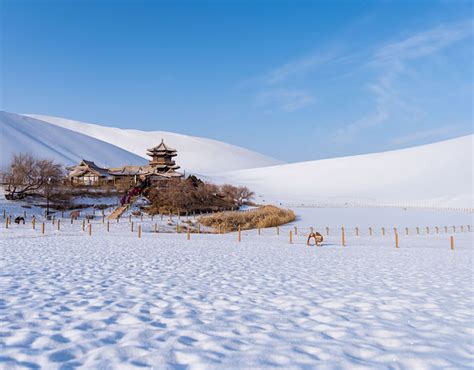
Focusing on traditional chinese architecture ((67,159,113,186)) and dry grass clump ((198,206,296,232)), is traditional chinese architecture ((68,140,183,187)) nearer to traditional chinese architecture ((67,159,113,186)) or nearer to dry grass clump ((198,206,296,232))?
traditional chinese architecture ((67,159,113,186))

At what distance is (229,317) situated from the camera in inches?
235

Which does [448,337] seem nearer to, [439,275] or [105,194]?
[439,275]

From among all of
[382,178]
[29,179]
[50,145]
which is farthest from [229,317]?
[50,145]

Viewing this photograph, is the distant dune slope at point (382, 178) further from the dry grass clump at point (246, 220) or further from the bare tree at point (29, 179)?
the bare tree at point (29, 179)

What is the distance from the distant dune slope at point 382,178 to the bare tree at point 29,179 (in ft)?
157

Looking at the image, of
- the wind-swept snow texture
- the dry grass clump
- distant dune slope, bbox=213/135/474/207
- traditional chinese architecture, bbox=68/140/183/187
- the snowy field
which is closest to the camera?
the snowy field

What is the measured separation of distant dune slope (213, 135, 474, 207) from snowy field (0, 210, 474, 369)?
210 ft

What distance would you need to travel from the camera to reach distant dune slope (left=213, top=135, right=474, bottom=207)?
78.6 meters

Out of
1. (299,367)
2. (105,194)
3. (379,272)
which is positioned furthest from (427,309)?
(105,194)

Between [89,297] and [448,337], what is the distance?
6.15m

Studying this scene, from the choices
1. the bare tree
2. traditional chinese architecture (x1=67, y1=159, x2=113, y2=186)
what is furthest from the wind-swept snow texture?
the bare tree

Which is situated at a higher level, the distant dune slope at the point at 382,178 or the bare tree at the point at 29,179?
the distant dune slope at the point at 382,178

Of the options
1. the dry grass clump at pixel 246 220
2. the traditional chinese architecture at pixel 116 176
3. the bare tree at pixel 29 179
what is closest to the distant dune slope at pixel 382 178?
the traditional chinese architecture at pixel 116 176

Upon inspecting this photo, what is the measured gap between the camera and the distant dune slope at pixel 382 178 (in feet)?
258
